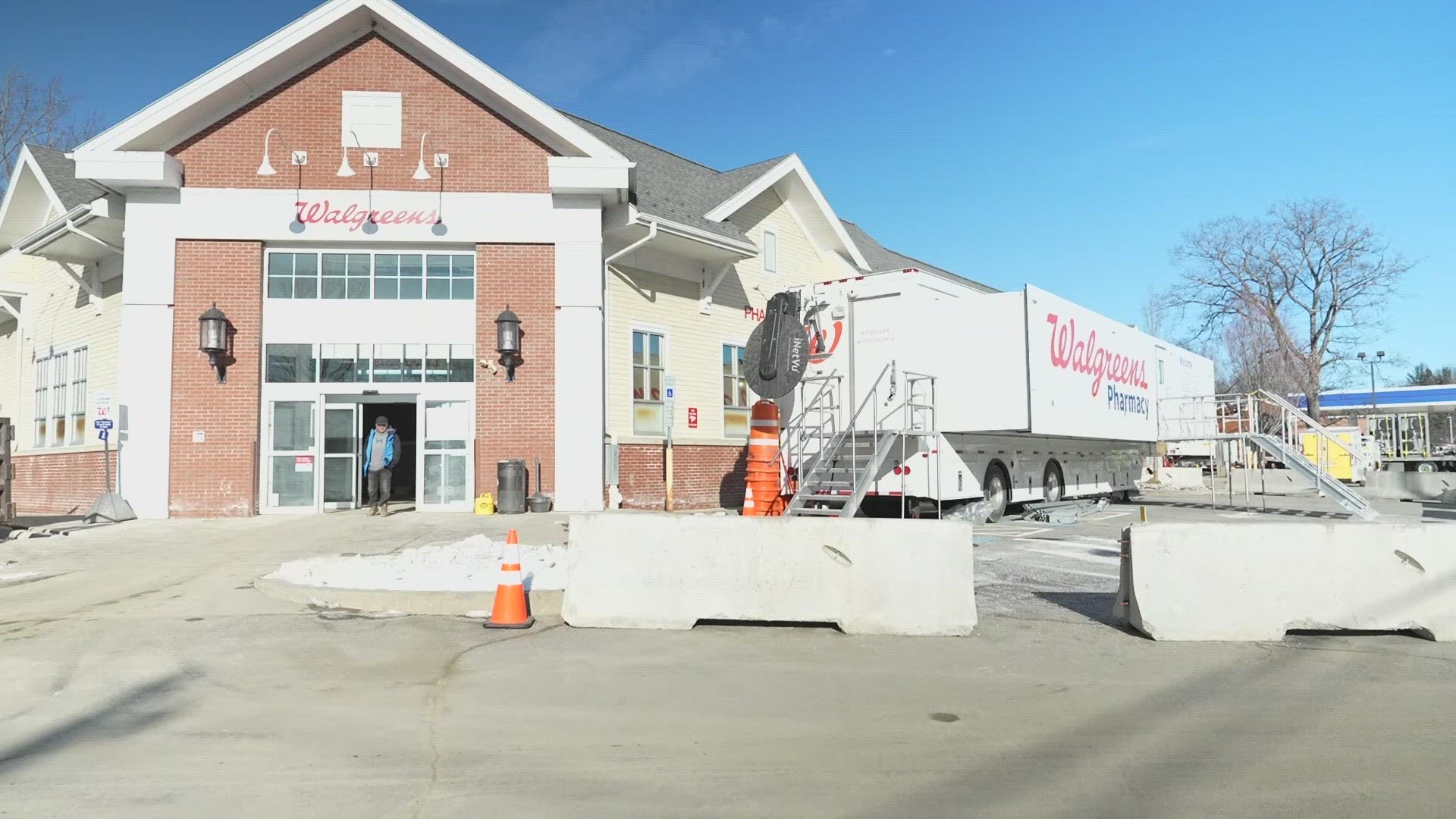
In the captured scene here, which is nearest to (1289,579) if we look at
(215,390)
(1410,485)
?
(215,390)

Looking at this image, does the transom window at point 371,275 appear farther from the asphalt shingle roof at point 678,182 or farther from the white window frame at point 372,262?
the asphalt shingle roof at point 678,182

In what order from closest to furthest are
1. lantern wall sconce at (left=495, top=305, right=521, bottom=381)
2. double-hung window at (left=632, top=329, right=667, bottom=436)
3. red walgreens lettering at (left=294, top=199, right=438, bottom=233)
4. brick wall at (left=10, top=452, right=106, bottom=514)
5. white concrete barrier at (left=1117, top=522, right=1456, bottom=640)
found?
white concrete barrier at (left=1117, top=522, right=1456, bottom=640)
lantern wall sconce at (left=495, top=305, right=521, bottom=381)
red walgreens lettering at (left=294, top=199, right=438, bottom=233)
brick wall at (left=10, top=452, right=106, bottom=514)
double-hung window at (left=632, top=329, right=667, bottom=436)

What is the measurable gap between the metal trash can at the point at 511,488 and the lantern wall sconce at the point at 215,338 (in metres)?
5.00

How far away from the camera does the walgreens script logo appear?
14.9 meters

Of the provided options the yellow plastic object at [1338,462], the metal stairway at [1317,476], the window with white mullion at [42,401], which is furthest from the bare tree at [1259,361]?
the window with white mullion at [42,401]

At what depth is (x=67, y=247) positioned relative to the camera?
1812 centimetres

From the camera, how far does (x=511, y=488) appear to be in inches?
617

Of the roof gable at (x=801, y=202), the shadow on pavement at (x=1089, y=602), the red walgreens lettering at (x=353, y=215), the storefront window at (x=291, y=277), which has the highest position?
the roof gable at (x=801, y=202)

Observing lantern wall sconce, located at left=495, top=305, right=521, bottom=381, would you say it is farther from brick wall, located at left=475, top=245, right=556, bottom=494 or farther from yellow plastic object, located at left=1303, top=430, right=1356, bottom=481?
yellow plastic object, located at left=1303, top=430, right=1356, bottom=481

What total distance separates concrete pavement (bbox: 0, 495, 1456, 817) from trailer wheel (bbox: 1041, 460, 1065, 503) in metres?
8.96

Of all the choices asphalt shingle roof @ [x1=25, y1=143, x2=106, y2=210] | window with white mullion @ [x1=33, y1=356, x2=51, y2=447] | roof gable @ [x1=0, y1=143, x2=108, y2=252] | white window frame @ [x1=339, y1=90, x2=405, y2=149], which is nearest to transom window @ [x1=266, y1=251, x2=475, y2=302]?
white window frame @ [x1=339, y1=90, x2=405, y2=149]

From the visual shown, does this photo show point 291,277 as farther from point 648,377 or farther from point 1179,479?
point 1179,479

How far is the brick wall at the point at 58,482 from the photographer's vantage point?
17.6m

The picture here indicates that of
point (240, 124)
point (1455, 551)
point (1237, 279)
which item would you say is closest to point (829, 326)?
point (1455, 551)
